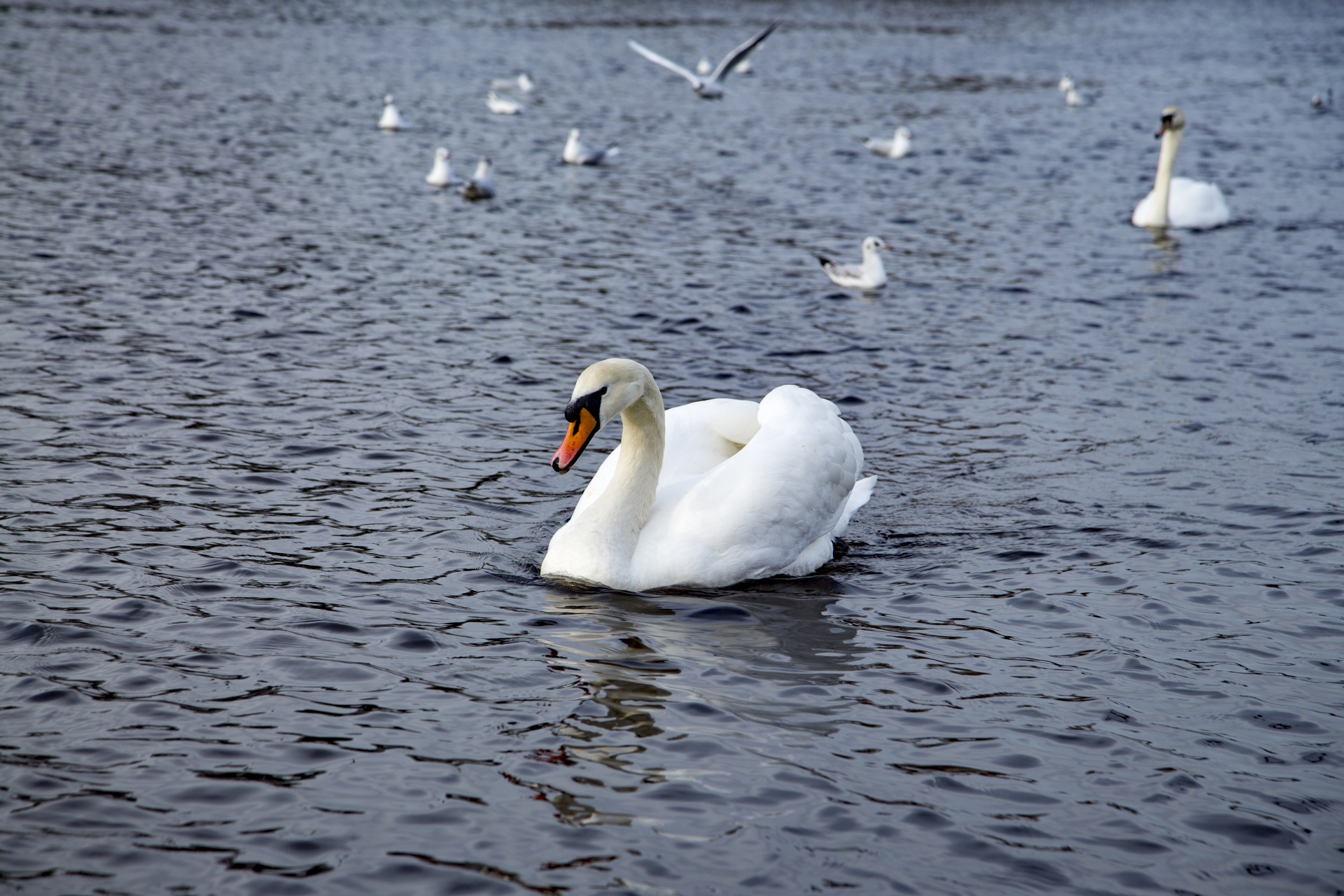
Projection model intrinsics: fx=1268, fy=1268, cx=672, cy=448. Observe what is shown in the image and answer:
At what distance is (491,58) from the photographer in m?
39.2

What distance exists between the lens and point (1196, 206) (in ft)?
59.8

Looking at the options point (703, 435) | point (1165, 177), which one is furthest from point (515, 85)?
point (703, 435)

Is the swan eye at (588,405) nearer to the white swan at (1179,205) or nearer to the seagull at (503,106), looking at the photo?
the white swan at (1179,205)

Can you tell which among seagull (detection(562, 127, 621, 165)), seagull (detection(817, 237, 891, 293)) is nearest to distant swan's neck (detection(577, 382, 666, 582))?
seagull (detection(817, 237, 891, 293))

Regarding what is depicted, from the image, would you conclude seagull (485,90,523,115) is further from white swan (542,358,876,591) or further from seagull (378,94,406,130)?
white swan (542,358,876,591)

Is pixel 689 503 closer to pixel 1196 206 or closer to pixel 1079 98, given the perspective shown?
pixel 1196 206

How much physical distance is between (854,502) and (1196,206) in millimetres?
12092

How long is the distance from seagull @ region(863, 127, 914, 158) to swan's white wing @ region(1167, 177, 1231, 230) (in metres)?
6.52

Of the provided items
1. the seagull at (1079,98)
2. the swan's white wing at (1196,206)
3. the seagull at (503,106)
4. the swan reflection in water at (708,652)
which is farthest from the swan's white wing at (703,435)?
the seagull at (1079,98)

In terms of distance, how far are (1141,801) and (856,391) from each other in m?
6.47

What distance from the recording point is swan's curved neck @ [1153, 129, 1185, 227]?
18453 millimetres

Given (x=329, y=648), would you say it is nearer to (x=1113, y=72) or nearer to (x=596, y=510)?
(x=596, y=510)

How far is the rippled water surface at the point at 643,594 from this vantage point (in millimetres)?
5234

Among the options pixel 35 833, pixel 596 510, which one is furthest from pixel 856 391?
pixel 35 833
